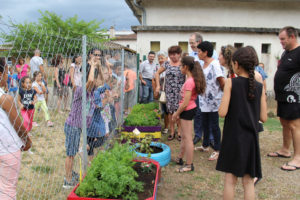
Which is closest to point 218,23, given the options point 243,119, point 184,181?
point 184,181

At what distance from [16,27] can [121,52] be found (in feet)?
11.1

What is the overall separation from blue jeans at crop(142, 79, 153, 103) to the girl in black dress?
14.2ft

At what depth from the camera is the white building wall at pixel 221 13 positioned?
9.89 m

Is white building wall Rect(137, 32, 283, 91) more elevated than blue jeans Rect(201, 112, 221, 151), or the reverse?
white building wall Rect(137, 32, 283, 91)

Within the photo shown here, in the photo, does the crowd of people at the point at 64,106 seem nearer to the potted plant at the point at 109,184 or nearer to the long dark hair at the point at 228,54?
the potted plant at the point at 109,184

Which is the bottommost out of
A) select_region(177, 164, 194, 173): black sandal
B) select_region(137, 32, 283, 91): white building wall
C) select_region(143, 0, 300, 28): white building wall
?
select_region(177, 164, 194, 173): black sandal

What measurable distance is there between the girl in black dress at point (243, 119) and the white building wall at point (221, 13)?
838 centimetres

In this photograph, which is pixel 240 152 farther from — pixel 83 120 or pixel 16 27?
pixel 16 27

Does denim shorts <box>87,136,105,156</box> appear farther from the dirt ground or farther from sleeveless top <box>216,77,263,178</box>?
sleeveless top <box>216,77,263,178</box>

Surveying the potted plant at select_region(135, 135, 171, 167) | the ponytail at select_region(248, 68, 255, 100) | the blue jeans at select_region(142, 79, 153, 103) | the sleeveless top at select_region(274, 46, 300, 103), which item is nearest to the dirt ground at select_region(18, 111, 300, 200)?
the potted plant at select_region(135, 135, 171, 167)

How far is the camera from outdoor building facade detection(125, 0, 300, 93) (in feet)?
29.4

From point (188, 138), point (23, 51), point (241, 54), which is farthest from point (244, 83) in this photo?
point (23, 51)

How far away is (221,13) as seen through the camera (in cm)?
1029

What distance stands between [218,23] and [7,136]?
10.2 m
